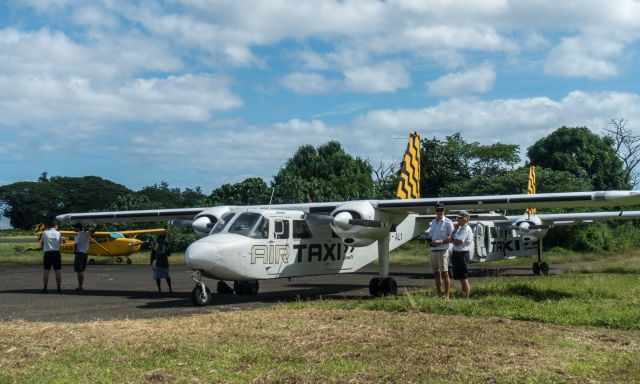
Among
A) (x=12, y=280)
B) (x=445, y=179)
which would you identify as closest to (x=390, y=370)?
(x=12, y=280)

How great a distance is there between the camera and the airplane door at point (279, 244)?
1549cm

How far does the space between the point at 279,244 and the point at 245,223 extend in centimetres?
103

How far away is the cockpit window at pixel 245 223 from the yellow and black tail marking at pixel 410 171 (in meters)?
7.80

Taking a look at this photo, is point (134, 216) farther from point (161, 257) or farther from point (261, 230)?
point (261, 230)

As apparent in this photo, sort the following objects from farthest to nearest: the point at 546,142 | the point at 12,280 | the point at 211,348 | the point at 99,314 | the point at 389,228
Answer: the point at 546,142 < the point at 12,280 < the point at 389,228 < the point at 99,314 < the point at 211,348

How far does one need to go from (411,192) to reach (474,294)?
29.5ft

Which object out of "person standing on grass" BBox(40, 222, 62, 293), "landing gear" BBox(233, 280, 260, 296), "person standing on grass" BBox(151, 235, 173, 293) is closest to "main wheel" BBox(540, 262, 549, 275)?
"landing gear" BBox(233, 280, 260, 296)

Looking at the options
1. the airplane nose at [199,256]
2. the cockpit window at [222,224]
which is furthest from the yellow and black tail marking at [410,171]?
the airplane nose at [199,256]

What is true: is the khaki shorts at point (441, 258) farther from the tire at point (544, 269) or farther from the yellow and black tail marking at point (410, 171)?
the tire at point (544, 269)

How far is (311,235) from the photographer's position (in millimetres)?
16641

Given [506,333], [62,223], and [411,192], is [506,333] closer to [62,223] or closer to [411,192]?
[411,192]

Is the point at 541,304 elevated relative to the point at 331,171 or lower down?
lower down

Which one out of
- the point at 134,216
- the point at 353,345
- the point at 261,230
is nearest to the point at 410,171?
the point at 261,230

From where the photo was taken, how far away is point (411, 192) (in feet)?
73.8
